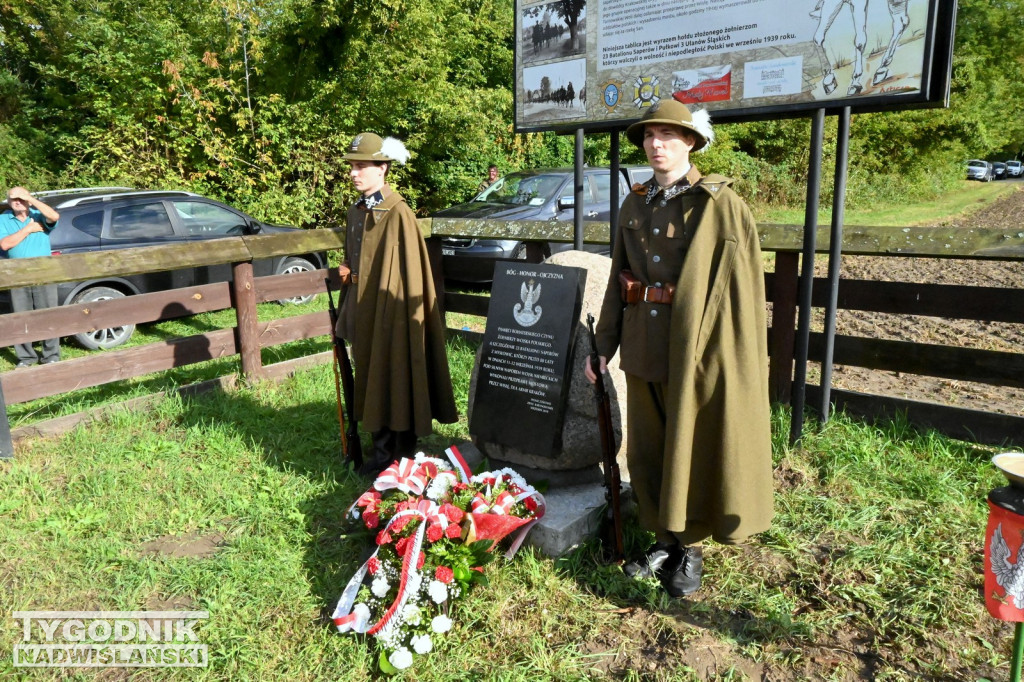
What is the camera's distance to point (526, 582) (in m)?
3.56

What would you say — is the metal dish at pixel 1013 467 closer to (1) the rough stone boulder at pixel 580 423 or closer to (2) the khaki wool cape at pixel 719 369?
(2) the khaki wool cape at pixel 719 369

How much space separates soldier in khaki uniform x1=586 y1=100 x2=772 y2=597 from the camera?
3070mm

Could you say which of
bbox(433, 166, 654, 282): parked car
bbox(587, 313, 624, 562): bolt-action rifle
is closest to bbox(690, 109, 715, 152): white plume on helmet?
bbox(587, 313, 624, 562): bolt-action rifle

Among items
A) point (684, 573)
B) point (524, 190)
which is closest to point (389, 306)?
point (684, 573)

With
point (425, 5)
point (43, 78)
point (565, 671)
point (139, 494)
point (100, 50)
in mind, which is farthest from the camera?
point (43, 78)

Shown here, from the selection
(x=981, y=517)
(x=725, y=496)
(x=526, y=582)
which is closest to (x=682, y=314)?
(x=725, y=496)

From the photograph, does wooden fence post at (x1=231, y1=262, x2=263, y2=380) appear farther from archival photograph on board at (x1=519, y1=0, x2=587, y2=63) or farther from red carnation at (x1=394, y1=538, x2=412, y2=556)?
red carnation at (x1=394, y1=538, x2=412, y2=556)

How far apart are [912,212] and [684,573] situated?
21.8 m

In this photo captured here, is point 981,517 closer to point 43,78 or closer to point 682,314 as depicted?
point 682,314

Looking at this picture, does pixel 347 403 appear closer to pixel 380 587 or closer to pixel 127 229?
pixel 380 587

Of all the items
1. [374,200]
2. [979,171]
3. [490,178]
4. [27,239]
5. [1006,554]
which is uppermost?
[979,171]

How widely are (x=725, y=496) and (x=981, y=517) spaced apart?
1.65 metres

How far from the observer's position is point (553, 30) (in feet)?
17.4

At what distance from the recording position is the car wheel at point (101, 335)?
331 inches
